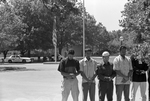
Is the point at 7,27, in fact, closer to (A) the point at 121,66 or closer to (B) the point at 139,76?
(B) the point at 139,76

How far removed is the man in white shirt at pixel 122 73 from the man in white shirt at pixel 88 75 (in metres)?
0.65

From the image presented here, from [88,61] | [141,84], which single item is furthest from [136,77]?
[88,61]

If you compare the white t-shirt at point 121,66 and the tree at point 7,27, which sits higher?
the tree at point 7,27

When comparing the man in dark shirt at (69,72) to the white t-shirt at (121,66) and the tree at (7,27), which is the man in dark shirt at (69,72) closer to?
the white t-shirt at (121,66)

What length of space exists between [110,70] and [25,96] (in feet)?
14.5

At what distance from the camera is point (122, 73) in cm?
A: 754

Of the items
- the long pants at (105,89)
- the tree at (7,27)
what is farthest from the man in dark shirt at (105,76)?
the tree at (7,27)

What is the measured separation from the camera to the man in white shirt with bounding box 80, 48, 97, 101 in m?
7.58

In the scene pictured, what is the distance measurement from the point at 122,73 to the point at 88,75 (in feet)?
3.13

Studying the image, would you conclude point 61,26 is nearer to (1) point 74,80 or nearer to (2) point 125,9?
(2) point 125,9

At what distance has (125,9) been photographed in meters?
29.8

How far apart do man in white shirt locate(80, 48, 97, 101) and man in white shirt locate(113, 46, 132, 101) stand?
0.65m

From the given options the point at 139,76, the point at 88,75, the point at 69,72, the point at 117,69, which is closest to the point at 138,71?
the point at 139,76

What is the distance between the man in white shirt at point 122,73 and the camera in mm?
7500
